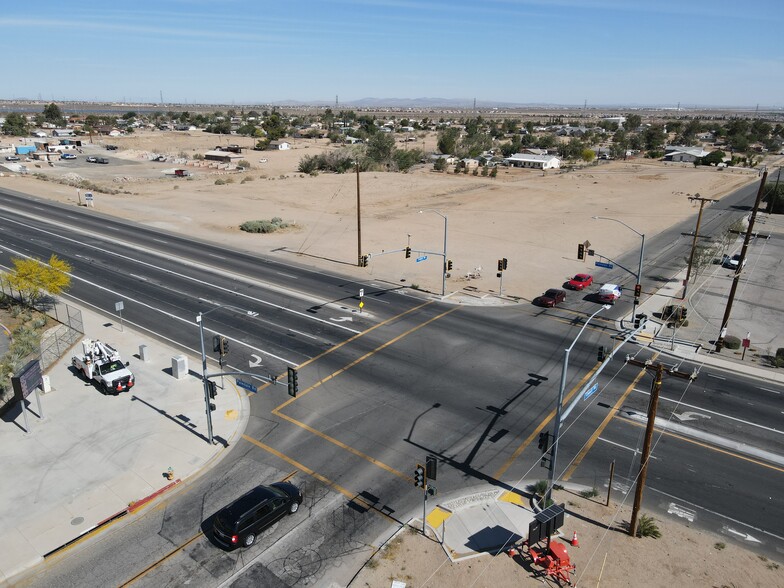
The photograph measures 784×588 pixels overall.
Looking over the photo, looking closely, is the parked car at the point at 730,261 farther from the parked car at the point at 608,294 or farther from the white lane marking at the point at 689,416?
the white lane marking at the point at 689,416

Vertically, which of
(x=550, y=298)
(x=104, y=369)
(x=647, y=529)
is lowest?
(x=550, y=298)

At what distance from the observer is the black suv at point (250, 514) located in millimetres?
18391

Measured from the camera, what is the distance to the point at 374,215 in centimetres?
8038

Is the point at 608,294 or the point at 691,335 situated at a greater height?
the point at 608,294

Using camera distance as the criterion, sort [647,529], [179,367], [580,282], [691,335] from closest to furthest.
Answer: [647,529] < [179,367] < [691,335] < [580,282]

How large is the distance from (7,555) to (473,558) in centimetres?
1584

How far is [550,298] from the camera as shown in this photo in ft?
143

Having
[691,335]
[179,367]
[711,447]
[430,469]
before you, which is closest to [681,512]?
[711,447]

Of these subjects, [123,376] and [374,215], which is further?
[374,215]

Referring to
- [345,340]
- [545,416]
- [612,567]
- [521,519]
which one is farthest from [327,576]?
[345,340]

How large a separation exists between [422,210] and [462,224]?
7058 mm

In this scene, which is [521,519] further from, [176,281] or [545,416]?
[176,281]

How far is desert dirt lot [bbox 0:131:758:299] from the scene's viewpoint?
56.3 meters

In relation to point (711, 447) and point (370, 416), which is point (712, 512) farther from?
point (370, 416)
